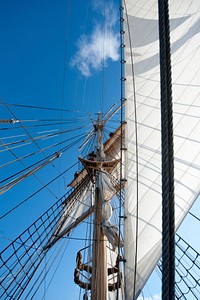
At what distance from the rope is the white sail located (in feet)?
6.07

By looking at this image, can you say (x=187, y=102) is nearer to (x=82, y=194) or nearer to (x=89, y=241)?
(x=89, y=241)

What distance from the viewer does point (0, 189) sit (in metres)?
4.76

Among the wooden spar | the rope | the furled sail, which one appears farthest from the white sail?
the furled sail

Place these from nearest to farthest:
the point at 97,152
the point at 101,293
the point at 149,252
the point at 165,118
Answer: the point at 165,118 < the point at 149,252 < the point at 101,293 < the point at 97,152

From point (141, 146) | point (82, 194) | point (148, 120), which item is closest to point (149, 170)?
point (141, 146)

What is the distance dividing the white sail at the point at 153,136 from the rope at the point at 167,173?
6.07ft

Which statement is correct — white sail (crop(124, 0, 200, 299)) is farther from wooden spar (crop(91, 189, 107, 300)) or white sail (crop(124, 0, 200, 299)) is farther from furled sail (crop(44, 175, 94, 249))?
furled sail (crop(44, 175, 94, 249))

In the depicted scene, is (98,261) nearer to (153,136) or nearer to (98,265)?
(98,265)

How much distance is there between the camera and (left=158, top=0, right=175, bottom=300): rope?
1229mm

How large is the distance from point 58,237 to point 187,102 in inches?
236

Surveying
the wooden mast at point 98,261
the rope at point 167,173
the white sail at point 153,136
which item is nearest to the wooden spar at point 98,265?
the wooden mast at point 98,261

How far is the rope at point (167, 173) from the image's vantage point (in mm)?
1229

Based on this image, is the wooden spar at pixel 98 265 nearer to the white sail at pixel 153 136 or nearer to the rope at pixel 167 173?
the white sail at pixel 153 136

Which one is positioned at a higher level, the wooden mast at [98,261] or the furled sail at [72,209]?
the furled sail at [72,209]
